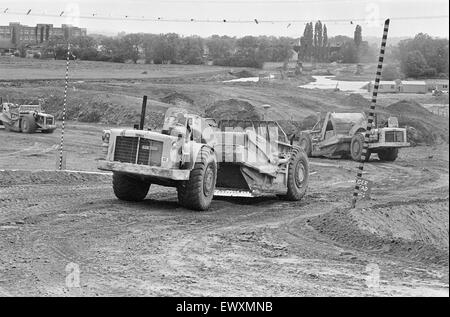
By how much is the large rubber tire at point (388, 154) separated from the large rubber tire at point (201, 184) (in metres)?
15.6

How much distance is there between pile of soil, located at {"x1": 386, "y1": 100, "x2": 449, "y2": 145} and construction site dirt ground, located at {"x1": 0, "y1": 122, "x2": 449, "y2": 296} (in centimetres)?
1875

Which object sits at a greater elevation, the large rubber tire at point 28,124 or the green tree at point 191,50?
the green tree at point 191,50

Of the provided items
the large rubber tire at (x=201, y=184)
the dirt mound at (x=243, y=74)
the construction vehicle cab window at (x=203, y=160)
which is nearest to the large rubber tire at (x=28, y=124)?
the construction vehicle cab window at (x=203, y=160)

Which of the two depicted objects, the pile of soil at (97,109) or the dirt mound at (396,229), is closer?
the dirt mound at (396,229)

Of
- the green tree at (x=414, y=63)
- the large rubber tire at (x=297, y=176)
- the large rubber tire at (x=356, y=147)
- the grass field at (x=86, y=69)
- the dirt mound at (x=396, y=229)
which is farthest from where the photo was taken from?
the large rubber tire at (x=356, y=147)

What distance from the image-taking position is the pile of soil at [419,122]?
37781mm

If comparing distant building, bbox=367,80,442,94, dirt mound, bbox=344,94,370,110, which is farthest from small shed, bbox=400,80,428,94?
dirt mound, bbox=344,94,370,110

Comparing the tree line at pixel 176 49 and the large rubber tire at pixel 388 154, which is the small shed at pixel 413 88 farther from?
the large rubber tire at pixel 388 154

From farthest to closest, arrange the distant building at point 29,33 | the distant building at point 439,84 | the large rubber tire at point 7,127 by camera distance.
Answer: the large rubber tire at point 7,127
the distant building at point 439,84
the distant building at point 29,33

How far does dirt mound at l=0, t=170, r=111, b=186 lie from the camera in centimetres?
1884

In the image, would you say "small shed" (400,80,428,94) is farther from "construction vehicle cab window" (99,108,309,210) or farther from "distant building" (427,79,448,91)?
"construction vehicle cab window" (99,108,309,210)

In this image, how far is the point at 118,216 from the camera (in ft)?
46.7

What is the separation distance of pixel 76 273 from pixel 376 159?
22692mm
